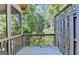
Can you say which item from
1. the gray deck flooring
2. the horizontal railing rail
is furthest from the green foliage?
the gray deck flooring

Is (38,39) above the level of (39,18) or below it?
below

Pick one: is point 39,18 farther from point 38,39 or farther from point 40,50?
point 40,50

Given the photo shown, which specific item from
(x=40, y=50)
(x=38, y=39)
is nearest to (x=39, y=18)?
(x=38, y=39)

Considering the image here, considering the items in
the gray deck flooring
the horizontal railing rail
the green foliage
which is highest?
the green foliage

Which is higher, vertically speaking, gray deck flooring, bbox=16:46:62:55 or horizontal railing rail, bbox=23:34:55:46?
horizontal railing rail, bbox=23:34:55:46

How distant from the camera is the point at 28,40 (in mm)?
7266

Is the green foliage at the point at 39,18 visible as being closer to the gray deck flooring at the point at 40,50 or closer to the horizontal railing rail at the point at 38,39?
the horizontal railing rail at the point at 38,39

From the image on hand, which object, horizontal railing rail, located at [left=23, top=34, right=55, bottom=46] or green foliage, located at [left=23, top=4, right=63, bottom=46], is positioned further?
horizontal railing rail, located at [left=23, top=34, right=55, bottom=46]

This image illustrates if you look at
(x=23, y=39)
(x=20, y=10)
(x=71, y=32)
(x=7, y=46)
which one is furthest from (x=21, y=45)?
(x=71, y=32)

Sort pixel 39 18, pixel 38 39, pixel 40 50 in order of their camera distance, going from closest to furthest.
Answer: pixel 39 18 < pixel 40 50 < pixel 38 39

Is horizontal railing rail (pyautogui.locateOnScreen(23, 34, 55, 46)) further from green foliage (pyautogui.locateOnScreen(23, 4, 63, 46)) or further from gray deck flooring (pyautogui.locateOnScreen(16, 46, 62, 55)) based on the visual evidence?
gray deck flooring (pyautogui.locateOnScreen(16, 46, 62, 55))

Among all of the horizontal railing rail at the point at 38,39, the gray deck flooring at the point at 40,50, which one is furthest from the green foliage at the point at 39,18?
the gray deck flooring at the point at 40,50
